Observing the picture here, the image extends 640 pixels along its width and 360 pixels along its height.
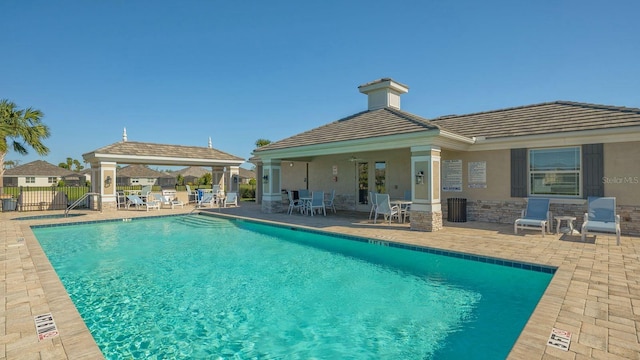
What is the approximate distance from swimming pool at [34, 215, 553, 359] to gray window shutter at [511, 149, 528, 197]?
17.5 feet

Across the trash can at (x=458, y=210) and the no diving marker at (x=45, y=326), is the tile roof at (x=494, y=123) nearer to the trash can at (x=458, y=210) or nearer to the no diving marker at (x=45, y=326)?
the trash can at (x=458, y=210)

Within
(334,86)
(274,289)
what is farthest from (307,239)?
(334,86)

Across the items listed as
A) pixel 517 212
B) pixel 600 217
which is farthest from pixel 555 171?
pixel 600 217

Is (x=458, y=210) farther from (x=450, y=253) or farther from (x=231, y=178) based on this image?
(x=231, y=178)

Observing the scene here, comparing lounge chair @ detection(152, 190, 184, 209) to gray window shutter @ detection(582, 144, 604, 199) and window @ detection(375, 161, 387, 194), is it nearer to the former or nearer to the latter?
window @ detection(375, 161, 387, 194)

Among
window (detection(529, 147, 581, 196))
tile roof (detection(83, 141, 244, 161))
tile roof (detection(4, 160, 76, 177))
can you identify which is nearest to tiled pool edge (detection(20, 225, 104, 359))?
window (detection(529, 147, 581, 196))

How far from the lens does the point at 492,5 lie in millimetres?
10312

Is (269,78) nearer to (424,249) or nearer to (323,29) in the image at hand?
(323,29)

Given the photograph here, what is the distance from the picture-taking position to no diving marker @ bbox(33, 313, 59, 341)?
3.22 metres

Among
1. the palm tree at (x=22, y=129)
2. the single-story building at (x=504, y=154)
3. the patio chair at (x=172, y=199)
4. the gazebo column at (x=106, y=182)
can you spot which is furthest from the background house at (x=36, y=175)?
the single-story building at (x=504, y=154)

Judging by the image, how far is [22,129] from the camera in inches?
656

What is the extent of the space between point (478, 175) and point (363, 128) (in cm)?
451

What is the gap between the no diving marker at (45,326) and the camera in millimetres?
3223

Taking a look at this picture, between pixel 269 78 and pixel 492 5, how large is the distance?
12045 millimetres
